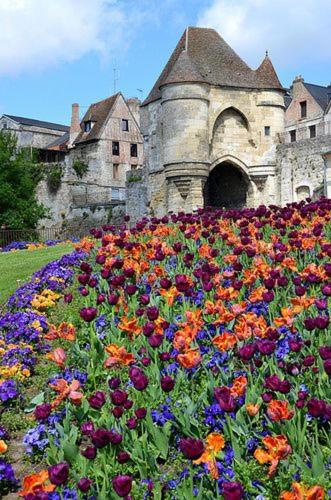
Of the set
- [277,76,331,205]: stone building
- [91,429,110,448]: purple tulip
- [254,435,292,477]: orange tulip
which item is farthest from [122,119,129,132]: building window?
[254,435,292,477]: orange tulip

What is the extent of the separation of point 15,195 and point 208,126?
435 inches

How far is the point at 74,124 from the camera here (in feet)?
180

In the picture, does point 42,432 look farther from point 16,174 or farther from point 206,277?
point 16,174

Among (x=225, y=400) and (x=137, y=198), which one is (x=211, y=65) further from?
(x=225, y=400)

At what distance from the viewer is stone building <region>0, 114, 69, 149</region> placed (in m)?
60.7

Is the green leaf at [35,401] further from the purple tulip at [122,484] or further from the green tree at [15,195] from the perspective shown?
the green tree at [15,195]

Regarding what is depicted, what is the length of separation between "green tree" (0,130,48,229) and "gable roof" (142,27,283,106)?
823 cm

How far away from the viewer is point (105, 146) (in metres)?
50.9

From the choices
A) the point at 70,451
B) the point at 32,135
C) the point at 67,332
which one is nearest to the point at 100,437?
the point at 70,451

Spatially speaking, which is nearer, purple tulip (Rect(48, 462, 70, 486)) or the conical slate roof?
purple tulip (Rect(48, 462, 70, 486))

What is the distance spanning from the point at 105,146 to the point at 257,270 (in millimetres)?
46282

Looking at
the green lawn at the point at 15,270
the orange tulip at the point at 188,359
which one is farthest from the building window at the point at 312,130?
the orange tulip at the point at 188,359

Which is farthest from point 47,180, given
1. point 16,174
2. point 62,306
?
point 62,306

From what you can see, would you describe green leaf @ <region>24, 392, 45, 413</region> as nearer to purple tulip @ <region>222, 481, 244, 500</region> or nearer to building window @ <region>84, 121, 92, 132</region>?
purple tulip @ <region>222, 481, 244, 500</region>
